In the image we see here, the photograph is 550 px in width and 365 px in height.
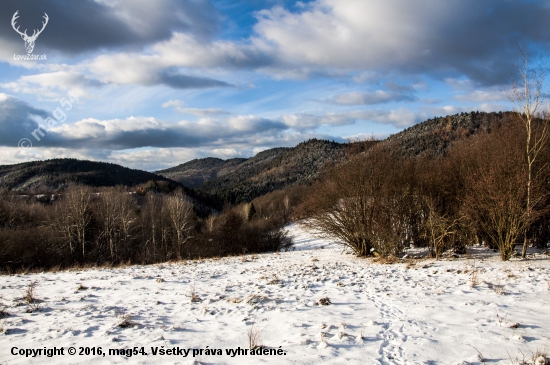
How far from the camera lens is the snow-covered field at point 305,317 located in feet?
19.1

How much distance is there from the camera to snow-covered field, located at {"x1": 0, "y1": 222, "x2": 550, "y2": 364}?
19.1 feet

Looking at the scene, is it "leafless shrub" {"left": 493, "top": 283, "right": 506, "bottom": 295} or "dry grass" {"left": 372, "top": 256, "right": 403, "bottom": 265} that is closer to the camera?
"leafless shrub" {"left": 493, "top": 283, "right": 506, "bottom": 295}

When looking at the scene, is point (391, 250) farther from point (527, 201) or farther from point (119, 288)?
point (119, 288)

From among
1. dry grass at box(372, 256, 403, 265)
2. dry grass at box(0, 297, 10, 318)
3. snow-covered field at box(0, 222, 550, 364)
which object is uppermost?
dry grass at box(0, 297, 10, 318)

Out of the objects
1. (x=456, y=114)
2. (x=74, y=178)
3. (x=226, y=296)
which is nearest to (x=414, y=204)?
(x=226, y=296)

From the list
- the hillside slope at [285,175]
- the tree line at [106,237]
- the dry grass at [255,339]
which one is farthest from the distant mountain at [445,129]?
the dry grass at [255,339]

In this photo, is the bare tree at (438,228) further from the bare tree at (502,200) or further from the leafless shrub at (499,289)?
the leafless shrub at (499,289)

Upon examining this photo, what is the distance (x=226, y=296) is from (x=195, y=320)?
2.28 m

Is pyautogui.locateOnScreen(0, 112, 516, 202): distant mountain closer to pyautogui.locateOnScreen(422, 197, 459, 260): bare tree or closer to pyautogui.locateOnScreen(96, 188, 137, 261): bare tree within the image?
pyautogui.locateOnScreen(96, 188, 137, 261): bare tree

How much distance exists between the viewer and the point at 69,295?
10.6 m

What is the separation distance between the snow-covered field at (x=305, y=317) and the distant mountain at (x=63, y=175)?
135862mm

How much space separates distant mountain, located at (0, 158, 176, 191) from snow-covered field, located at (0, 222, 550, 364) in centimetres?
13586

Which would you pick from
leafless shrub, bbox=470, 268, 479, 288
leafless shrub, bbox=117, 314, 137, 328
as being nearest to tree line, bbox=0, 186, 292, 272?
leafless shrub, bbox=470, 268, 479, 288

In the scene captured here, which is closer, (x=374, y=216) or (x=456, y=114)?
(x=374, y=216)
